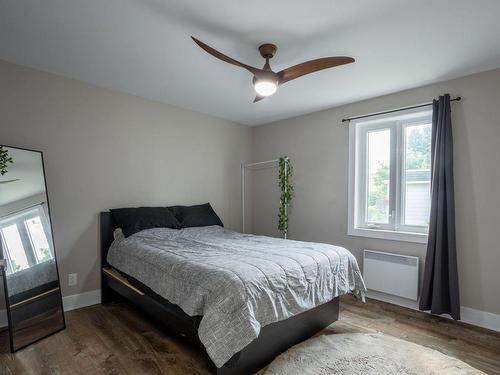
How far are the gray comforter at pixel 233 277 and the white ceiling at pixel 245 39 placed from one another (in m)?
1.70

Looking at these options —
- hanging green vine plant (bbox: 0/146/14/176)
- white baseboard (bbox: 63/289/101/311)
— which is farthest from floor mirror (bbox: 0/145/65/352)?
white baseboard (bbox: 63/289/101/311)

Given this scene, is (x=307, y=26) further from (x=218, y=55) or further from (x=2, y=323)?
(x=2, y=323)

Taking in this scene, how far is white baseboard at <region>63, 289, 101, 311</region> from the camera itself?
2.93 metres

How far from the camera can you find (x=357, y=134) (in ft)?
11.9

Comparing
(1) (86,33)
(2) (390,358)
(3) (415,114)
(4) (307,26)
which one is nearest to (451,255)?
(2) (390,358)

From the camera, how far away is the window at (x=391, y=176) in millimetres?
3176

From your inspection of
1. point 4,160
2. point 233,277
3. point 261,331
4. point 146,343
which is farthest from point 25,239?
point 261,331

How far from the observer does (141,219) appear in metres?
3.21

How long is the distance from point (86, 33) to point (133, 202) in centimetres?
190

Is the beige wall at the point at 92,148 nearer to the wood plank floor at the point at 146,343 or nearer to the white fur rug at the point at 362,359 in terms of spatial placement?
the wood plank floor at the point at 146,343

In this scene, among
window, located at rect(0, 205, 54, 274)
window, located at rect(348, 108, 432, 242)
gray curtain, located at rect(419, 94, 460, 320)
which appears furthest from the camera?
window, located at rect(348, 108, 432, 242)

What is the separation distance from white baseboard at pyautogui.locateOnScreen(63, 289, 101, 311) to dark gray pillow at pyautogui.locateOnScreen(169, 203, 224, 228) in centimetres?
119

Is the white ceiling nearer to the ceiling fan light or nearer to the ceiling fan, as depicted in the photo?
the ceiling fan

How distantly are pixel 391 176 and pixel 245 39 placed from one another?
2339mm
